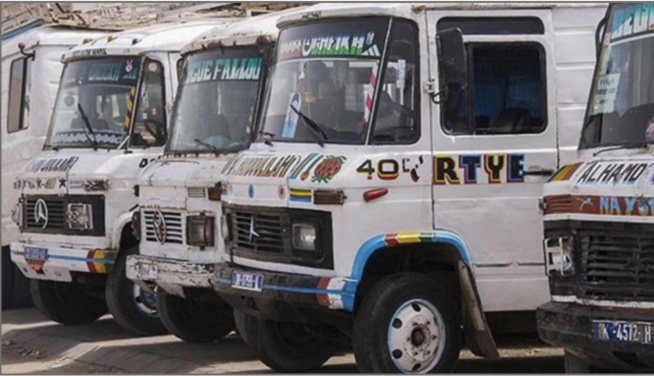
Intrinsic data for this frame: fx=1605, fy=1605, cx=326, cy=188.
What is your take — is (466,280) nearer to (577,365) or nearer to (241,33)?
(577,365)

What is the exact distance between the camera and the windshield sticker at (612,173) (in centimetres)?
836

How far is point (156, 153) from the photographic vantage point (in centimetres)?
1427

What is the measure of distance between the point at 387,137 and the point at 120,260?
15.1ft

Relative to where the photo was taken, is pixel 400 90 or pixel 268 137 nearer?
pixel 400 90

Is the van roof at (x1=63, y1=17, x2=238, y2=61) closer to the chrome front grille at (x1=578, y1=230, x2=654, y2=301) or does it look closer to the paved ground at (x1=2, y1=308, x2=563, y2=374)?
the paved ground at (x1=2, y1=308, x2=563, y2=374)

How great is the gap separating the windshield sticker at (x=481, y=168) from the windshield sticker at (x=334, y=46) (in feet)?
2.75

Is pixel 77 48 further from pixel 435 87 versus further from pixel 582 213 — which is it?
pixel 582 213

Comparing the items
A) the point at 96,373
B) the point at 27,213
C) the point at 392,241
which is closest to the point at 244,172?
the point at 392,241

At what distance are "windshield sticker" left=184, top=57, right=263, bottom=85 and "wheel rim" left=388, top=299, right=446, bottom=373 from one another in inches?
112

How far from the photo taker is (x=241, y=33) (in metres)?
12.3

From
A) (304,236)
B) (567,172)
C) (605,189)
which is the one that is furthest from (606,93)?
(304,236)

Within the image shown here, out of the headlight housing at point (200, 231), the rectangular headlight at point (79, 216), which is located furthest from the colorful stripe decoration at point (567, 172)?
the rectangular headlight at point (79, 216)

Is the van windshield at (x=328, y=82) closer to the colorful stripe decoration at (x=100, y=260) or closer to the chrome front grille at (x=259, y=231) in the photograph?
the chrome front grille at (x=259, y=231)

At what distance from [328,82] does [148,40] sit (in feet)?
14.7
